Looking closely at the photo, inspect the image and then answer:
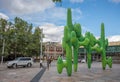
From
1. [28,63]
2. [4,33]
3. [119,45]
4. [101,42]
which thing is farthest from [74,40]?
[119,45]

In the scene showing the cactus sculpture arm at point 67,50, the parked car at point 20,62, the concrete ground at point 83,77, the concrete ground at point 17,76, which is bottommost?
the concrete ground at point 17,76

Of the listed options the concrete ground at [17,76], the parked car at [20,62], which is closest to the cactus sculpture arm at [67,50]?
the concrete ground at [17,76]

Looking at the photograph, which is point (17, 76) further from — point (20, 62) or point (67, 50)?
point (20, 62)

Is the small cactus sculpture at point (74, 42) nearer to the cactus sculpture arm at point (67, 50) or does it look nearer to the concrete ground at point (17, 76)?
the cactus sculpture arm at point (67, 50)

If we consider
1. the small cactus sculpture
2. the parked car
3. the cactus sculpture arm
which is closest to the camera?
the cactus sculpture arm

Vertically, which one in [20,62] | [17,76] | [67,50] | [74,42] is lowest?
[17,76]

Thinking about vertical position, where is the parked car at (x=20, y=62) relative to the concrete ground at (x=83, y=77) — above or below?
above

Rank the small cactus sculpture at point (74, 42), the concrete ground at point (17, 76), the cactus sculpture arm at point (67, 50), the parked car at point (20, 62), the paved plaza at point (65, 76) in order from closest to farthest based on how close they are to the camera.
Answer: the paved plaza at point (65, 76), the concrete ground at point (17, 76), the cactus sculpture arm at point (67, 50), the small cactus sculpture at point (74, 42), the parked car at point (20, 62)

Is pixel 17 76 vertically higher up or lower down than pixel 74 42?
lower down

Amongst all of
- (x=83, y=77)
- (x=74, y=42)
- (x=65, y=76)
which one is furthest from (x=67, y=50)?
(x=83, y=77)

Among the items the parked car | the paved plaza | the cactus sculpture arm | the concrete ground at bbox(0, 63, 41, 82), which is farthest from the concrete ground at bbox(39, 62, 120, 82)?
the parked car

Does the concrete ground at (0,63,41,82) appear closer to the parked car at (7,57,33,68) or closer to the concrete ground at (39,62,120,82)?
the concrete ground at (39,62,120,82)

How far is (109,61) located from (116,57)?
139 ft

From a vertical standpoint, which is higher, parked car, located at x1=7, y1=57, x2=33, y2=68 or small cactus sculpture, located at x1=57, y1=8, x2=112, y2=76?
small cactus sculpture, located at x1=57, y1=8, x2=112, y2=76
